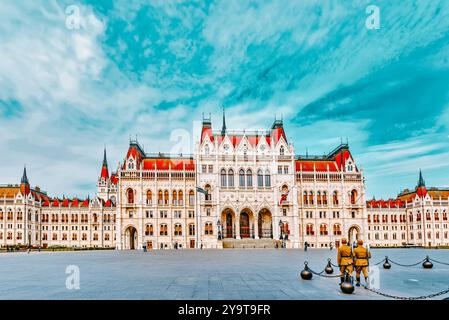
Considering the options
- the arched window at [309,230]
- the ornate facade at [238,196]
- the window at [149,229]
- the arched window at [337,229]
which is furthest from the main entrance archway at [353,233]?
the window at [149,229]

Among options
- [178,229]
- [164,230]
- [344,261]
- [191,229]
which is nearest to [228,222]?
[191,229]

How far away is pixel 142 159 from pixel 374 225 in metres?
59.2

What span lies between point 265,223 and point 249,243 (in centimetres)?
1031

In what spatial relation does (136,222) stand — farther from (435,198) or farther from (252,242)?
(435,198)

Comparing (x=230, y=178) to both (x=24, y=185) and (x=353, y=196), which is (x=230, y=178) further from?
(x=24, y=185)

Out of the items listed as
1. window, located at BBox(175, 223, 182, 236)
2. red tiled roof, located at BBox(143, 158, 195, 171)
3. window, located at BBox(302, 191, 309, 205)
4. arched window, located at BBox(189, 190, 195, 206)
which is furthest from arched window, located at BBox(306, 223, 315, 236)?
red tiled roof, located at BBox(143, 158, 195, 171)

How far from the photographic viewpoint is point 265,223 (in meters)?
88.2

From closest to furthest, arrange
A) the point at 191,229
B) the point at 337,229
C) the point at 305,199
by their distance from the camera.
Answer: the point at 191,229
the point at 337,229
the point at 305,199

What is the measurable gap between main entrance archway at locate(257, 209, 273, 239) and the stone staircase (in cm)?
629

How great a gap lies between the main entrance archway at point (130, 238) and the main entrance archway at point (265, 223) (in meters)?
25.2

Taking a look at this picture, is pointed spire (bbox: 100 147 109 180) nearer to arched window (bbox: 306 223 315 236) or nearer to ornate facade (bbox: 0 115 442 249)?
ornate facade (bbox: 0 115 442 249)

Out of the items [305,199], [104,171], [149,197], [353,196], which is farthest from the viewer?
[104,171]

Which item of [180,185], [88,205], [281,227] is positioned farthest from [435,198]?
[88,205]
